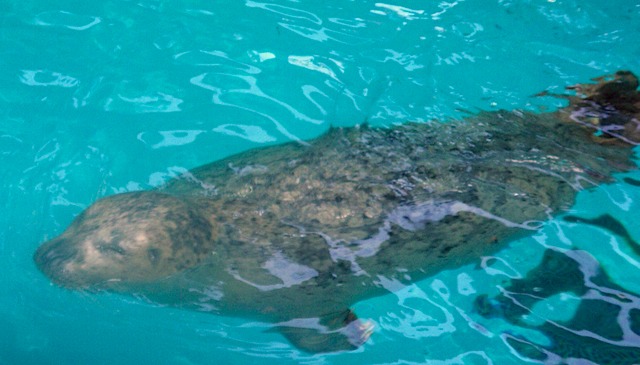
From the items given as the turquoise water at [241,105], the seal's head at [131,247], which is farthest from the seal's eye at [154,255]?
the turquoise water at [241,105]

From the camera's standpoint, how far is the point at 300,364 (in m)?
4.43

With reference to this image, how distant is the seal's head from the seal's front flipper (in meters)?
0.97

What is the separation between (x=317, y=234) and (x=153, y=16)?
13.0ft

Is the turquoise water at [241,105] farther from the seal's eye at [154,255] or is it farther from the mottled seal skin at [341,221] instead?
the seal's eye at [154,255]

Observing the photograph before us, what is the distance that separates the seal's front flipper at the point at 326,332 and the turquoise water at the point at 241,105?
236 mm

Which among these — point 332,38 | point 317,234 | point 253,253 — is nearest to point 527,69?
point 332,38

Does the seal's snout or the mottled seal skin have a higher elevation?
the mottled seal skin

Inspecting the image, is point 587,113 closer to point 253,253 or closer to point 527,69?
point 527,69

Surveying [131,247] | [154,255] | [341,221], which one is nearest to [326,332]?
[341,221]

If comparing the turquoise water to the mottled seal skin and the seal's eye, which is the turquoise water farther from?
the seal's eye

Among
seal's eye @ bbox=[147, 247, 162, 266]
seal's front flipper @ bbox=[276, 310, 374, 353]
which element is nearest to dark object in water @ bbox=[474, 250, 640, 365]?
seal's front flipper @ bbox=[276, 310, 374, 353]

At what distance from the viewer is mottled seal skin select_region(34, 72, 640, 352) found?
11.9 feet

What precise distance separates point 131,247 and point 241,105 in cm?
232

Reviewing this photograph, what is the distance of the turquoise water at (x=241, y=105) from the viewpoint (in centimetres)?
413
